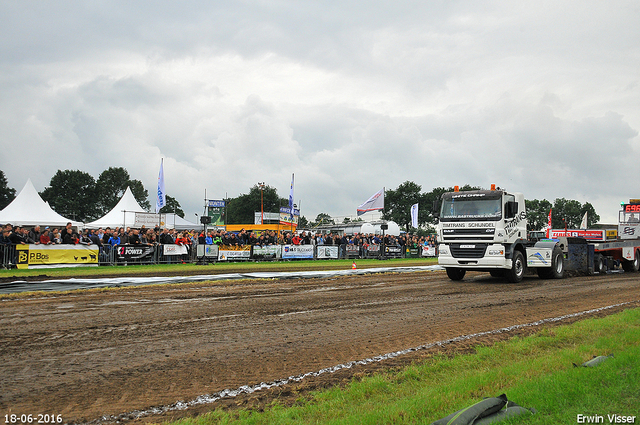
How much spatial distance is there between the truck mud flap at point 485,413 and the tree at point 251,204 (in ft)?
400

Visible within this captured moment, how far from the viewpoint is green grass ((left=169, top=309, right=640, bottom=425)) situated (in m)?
3.82

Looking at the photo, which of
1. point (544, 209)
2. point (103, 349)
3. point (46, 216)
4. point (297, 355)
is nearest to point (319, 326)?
point (297, 355)

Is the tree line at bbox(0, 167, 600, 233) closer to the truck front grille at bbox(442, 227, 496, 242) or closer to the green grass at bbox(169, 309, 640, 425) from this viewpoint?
the truck front grille at bbox(442, 227, 496, 242)

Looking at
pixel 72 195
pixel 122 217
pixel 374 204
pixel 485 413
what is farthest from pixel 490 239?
pixel 72 195

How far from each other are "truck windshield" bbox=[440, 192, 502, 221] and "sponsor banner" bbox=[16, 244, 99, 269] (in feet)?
51.5

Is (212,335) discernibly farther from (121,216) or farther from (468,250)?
(121,216)

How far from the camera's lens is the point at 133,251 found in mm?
22484

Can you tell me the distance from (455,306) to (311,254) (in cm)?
2046

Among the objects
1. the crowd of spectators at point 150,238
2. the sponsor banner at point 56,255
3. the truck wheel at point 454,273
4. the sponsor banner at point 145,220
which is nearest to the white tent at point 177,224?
the sponsor banner at point 145,220

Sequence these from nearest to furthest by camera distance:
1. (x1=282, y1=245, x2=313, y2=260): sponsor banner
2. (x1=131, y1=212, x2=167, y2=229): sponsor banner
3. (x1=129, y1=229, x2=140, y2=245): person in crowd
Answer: (x1=129, y1=229, x2=140, y2=245): person in crowd, (x1=282, y1=245, x2=313, y2=260): sponsor banner, (x1=131, y1=212, x2=167, y2=229): sponsor banner

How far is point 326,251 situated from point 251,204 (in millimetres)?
97368

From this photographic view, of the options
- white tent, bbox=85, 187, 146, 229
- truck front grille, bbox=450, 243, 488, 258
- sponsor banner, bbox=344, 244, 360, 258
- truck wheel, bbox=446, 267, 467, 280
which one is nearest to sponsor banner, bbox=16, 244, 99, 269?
truck wheel, bbox=446, 267, 467, 280

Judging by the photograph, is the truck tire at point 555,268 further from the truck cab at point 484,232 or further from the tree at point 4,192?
the tree at point 4,192

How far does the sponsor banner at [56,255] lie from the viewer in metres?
18.9
